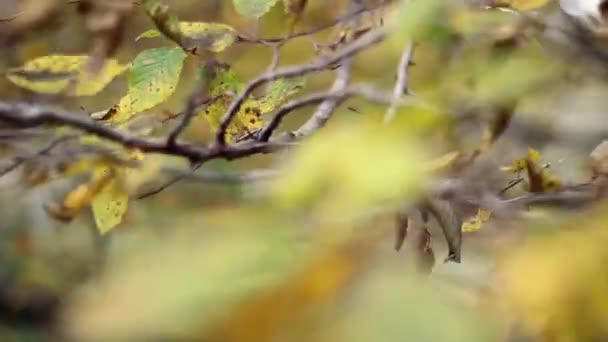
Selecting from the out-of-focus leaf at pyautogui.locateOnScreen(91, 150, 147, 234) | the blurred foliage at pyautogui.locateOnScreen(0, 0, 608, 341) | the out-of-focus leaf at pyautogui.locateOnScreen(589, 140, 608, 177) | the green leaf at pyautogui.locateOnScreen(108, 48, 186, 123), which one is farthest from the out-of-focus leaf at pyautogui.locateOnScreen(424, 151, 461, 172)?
the green leaf at pyautogui.locateOnScreen(108, 48, 186, 123)

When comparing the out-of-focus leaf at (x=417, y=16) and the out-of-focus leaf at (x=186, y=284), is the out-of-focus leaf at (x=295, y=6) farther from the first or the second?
the out-of-focus leaf at (x=186, y=284)

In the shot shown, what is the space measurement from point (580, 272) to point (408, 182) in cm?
9

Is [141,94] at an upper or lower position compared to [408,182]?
lower

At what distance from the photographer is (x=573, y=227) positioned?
29 cm

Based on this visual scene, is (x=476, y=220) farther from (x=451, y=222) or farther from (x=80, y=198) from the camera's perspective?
(x=80, y=198)

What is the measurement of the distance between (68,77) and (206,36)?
0.14 metres

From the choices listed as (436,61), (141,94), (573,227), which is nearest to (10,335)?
(141,94)

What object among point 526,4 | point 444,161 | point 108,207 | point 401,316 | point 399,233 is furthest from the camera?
point 108,207

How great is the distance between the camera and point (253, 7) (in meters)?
0.69

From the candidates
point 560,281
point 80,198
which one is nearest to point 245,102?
point 80,198

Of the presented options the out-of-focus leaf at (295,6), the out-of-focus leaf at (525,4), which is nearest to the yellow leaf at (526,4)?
the out-of-focus leaf at (525,4)

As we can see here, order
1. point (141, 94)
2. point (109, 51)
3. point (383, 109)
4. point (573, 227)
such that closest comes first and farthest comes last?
point (573, 227) < point (383, 109) < point (109, 51) < point (141, 94)

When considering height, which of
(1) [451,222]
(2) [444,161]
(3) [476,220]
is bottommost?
(3) [476,220]

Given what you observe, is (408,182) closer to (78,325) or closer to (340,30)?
(78,325)
